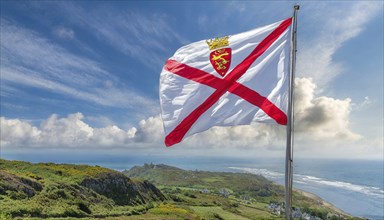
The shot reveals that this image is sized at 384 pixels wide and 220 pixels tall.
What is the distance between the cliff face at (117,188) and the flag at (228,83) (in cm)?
5153

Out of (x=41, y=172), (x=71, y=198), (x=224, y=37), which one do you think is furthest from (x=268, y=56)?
(x=41, y=172)

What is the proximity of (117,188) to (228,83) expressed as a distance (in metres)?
57.7

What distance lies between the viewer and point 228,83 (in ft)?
41.6

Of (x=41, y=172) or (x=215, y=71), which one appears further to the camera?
(x=41, y=172)

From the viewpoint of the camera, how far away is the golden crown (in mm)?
12902

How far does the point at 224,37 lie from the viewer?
13.0m

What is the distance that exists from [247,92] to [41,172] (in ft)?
199

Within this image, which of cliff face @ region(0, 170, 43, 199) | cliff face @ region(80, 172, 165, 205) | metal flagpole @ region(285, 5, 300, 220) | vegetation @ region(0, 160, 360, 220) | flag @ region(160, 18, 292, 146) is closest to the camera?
metal flagpole @ region(285, 5, 300, 220)

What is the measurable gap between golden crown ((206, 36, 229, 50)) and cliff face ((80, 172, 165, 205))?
52703 mm

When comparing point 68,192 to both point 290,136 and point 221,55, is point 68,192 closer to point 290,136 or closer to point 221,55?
point 221,55

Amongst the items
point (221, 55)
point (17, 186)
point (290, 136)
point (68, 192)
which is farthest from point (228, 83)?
point (68, 192)

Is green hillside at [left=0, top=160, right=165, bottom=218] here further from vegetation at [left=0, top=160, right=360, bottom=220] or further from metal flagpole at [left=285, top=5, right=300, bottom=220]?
metal flagpole at [left=285, top=5, right=300, bottom=220]

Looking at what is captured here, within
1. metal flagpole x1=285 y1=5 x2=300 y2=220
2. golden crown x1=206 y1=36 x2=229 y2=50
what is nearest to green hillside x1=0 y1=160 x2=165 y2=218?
golden crown x1=206 y1=36 x2=229 y2=50

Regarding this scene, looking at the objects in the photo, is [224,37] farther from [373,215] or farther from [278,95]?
[373,215]
